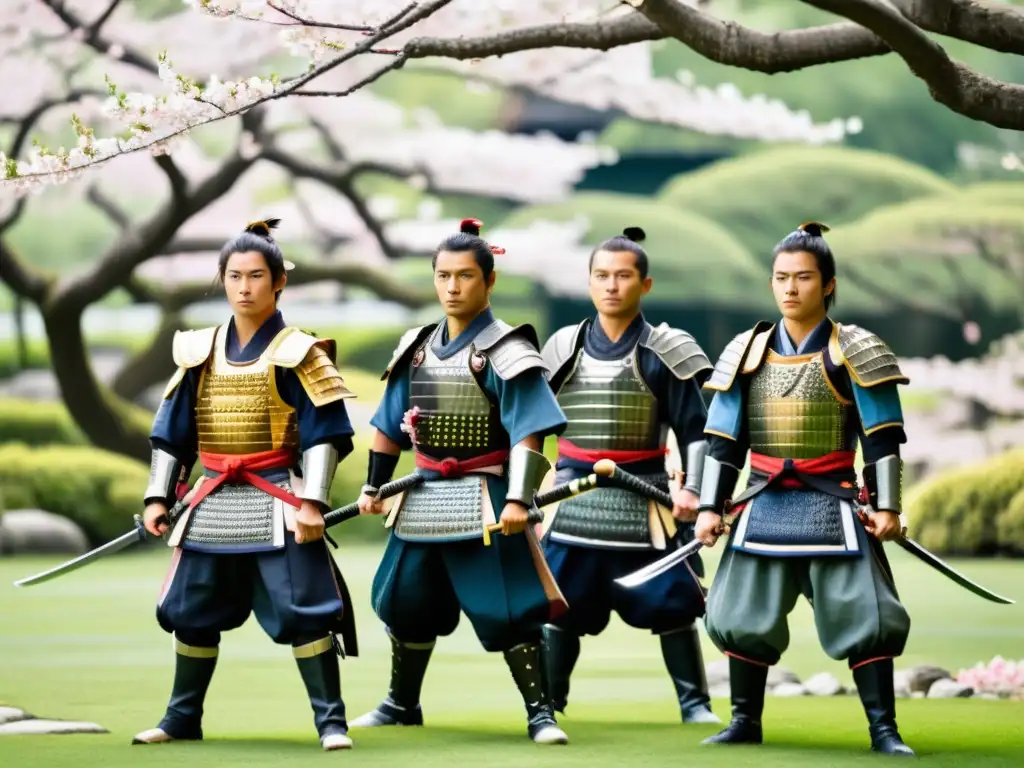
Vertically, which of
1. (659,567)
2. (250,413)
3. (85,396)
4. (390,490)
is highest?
(250,413)

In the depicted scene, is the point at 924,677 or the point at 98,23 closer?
the point at 924,677

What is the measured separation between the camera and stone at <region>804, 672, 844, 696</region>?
19.4 ft

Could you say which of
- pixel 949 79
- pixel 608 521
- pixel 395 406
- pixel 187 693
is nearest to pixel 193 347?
pixel 395 406

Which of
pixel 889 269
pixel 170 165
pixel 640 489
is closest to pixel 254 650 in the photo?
pixel 640 489

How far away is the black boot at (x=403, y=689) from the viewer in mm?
4871

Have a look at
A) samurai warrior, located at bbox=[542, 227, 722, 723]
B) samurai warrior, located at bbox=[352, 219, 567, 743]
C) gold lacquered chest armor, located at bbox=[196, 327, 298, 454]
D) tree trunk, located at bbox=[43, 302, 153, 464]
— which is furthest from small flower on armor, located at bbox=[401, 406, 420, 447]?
tree trunk, located at bbox=[43, 302, 153, 464]

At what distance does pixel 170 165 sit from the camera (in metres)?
11.3

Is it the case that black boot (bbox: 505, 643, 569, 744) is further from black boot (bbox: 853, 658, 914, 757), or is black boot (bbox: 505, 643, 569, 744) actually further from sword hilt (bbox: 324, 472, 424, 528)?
black boot (bbox: 853, 658, 914, 757)

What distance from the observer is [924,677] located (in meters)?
5.94

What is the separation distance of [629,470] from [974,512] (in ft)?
22.3

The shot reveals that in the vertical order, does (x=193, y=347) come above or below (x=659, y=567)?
above

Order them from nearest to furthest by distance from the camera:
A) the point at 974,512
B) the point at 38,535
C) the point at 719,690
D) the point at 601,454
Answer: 1. the point at 601,454
2. the point at 719,690
3. the point at 974,512
4. the point at 38,535

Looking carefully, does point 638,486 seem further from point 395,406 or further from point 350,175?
point 350,175

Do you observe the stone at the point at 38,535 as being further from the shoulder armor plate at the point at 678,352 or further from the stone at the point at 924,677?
the shoulder armor plate at the point at 678,352
